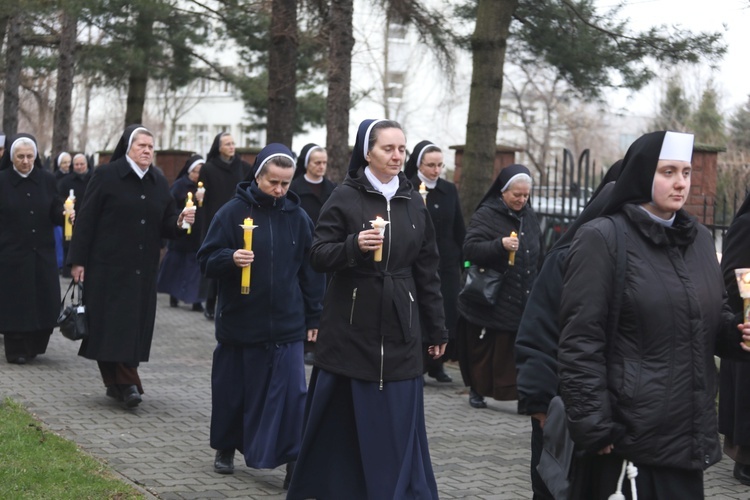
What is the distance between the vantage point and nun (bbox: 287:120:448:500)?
6.05 metres

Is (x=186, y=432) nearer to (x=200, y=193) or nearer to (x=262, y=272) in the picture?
(x=262, y=272)

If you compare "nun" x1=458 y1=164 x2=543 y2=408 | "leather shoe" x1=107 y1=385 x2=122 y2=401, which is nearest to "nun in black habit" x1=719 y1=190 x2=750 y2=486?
"nun" x1=458 y1=164 x2=543 y2=408

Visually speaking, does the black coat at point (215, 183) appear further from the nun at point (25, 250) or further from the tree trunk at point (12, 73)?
the tree trunk at point (12, 73)

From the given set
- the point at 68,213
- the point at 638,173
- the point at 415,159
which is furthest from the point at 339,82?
the point at 638,173

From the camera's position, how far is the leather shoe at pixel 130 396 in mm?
9367

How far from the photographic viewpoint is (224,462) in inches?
297

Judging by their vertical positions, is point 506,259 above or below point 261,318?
above

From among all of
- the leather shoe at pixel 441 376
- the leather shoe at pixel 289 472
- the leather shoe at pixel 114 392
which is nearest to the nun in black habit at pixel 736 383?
the leather shoe at pixel 289 472

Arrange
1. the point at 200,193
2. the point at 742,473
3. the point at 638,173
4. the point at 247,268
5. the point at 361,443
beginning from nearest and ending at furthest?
the point at 638,173, the point at 361,443, the point at 247,268, the point at 742,473, the point at 200,193

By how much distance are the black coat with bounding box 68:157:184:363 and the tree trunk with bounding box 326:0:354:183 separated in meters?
4.58

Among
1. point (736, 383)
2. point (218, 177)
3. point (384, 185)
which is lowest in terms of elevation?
point (736, 383)

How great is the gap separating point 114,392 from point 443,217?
10.6 feet

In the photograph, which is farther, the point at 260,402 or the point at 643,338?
the point at 260,402

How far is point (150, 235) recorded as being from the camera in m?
9.54
